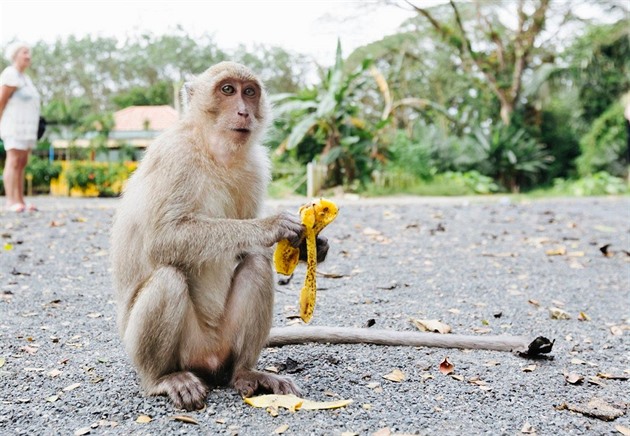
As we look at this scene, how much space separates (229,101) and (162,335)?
3.51 ft

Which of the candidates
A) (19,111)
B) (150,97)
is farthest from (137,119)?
(19,111)

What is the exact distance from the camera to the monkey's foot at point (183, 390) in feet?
8.54

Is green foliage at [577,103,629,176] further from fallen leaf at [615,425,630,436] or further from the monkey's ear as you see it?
the monkey's ear

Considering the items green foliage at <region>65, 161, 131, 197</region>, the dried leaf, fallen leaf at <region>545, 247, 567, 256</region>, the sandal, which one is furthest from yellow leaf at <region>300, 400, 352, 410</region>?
green foliage at <region>65, 161, 131, 197</region>

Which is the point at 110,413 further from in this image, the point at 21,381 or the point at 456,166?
the point at 456,166

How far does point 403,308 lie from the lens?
4.41m

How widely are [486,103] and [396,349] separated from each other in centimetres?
1898

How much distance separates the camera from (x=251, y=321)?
2832 mm

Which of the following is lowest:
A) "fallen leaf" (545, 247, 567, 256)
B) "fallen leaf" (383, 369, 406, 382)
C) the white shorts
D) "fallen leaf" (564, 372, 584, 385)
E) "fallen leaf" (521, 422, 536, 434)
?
"fallen leaf" (545, 247, 567, 256)

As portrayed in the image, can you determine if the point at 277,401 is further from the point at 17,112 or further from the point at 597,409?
the point at 17,112

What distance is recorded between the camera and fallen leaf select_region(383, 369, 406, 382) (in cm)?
306

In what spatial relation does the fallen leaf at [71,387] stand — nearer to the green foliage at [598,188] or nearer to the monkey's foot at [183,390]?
the monkey's foot at [183,390]

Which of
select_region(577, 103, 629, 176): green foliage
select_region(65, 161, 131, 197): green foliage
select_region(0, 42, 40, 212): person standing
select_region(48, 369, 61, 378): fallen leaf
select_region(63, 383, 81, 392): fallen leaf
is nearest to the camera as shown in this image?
select_region(63, 383, 81, 392): fallen leaf

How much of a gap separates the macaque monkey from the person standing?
6.05m
